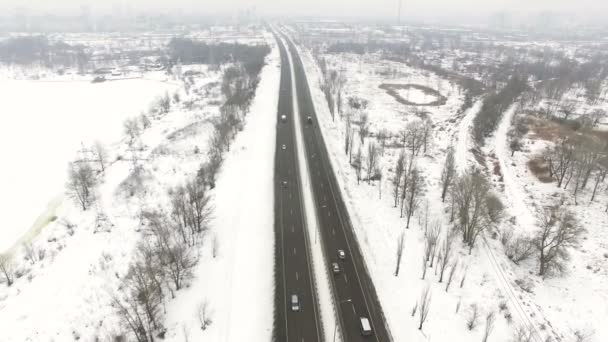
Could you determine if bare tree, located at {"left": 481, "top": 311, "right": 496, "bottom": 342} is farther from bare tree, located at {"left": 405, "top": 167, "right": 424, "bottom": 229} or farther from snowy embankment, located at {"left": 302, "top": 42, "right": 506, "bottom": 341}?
bare tree, located at {"left": 405, "top": 167, "right": 424, "bottom": 229}

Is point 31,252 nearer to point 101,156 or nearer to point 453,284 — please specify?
point 101,156

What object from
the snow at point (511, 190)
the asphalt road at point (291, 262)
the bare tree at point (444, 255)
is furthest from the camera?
the snow at point (511, 190)

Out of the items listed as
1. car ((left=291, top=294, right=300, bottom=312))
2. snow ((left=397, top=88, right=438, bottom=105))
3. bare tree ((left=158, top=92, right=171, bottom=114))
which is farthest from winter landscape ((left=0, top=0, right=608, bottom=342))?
snow ((left=397, top=88, right=438, bottom=105))

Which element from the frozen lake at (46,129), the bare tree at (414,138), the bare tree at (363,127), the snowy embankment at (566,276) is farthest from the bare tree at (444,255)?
the frozen lake at (46,129)

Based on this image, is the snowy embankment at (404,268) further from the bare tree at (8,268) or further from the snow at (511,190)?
the bare tree at (8,268)

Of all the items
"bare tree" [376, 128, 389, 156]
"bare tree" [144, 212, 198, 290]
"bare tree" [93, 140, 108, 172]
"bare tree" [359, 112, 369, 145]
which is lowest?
"bare tree" [144, 212, 198, 290]

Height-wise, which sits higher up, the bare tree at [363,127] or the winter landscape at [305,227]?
the bare tree at [363,127]

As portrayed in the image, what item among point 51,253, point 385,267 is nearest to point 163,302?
point 51,253
